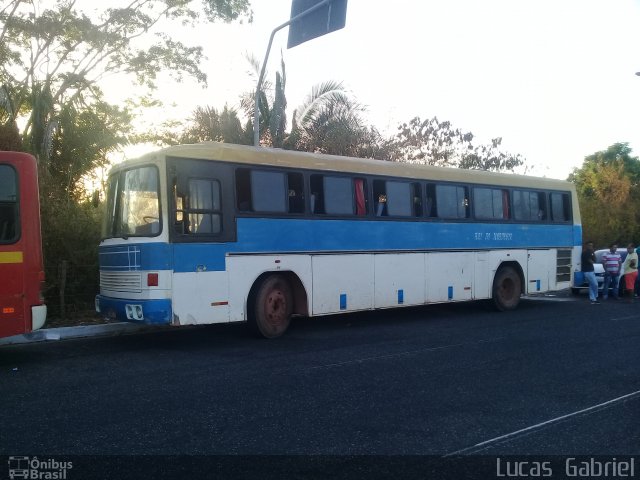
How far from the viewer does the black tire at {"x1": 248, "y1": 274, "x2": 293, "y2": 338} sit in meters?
11.3

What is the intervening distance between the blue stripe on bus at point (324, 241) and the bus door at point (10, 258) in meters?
1.82

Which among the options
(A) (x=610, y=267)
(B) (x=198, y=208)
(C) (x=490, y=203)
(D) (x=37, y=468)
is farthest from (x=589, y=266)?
(D) (x=37, y=468)

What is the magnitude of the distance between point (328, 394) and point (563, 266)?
40.5 ft

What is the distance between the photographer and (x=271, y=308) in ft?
37.9

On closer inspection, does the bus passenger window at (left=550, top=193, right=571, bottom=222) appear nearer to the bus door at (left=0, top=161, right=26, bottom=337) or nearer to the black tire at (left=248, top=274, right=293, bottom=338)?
the black tire at (left=248, top=274, right=293, bottom=338)

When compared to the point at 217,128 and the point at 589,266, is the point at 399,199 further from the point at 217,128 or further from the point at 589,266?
the point at 217,128

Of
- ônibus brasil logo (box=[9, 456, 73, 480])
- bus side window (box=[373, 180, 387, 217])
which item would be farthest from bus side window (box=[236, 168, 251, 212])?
ônibus brasil logo (box=[9, 456, 73, 480])

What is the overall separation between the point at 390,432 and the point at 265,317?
5691mm

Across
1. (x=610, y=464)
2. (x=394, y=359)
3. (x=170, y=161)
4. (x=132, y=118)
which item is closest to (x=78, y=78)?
(x=132, y=118)

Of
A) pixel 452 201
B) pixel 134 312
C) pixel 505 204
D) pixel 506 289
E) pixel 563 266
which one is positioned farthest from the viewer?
pixel 563 266

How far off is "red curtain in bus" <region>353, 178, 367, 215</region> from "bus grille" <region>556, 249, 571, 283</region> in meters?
7.15

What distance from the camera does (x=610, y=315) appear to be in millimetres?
15383

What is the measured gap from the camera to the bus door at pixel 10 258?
879 cm

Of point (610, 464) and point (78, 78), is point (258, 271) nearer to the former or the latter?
point (610, 464)
